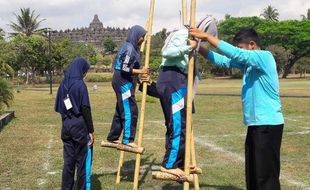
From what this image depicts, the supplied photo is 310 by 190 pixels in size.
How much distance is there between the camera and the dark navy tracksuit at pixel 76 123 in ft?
19.8

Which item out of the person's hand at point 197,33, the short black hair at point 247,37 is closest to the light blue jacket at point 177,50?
the person's hand at point 197,33

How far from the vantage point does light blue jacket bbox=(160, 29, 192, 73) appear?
5332mm

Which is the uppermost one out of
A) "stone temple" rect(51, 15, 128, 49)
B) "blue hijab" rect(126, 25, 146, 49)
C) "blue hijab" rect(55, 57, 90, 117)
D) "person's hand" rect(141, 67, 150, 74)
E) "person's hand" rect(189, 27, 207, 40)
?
"stone temple" rect(51, 15, 128, 49)

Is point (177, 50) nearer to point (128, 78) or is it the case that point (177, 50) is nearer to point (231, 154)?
point (128, 78)

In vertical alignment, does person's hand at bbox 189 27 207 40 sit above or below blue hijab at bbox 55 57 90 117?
above

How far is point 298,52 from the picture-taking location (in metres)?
79.4

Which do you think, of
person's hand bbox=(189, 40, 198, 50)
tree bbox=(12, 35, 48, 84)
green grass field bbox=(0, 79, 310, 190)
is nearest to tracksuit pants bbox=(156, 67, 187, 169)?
person's hand bbox=(189, 40, 198, 50)

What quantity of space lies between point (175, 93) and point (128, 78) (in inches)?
65.7

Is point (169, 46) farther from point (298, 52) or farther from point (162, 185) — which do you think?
point (298, 52)

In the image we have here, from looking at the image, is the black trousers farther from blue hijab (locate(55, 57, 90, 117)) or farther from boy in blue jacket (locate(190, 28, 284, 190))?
blue hijab (locate(55, 57, 90, 117))

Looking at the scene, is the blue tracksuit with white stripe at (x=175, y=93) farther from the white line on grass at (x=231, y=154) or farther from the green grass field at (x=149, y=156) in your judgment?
the white line on grass at (x=231, y=154)

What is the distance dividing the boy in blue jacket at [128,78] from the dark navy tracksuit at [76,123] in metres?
0.84

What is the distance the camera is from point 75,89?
603 cm

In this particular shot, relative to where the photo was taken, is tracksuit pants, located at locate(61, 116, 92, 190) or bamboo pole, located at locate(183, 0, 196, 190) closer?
bamboo pole, located at locate(183, 0, 196, 190)
